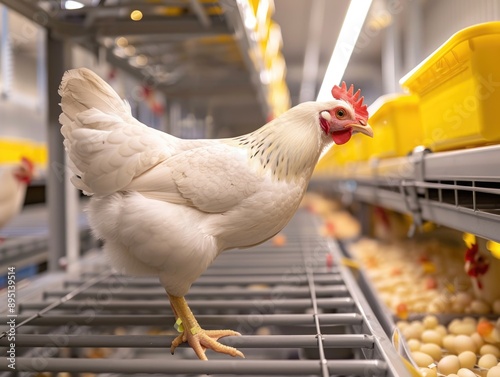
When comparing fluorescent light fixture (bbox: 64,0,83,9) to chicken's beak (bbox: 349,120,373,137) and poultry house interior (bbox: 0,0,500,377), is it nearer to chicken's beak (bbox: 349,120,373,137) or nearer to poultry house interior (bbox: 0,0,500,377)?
poultry house interior (bbox: 0,0,500,377)

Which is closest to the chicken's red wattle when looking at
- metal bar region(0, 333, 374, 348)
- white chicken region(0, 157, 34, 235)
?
metal bar region(0, 333, 374, 348)

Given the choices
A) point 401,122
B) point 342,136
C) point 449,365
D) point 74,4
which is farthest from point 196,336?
point 401,122

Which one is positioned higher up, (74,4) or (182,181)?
(74,4)

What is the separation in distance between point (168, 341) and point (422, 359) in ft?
2.31

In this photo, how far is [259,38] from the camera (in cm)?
233

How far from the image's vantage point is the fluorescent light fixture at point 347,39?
137 centimetres

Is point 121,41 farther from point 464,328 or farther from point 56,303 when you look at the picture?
point 464,328

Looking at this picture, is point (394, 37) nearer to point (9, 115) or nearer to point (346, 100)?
point (346, 100)

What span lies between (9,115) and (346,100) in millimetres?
5037

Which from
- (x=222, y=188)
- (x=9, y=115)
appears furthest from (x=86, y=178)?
(x=9, y=115)

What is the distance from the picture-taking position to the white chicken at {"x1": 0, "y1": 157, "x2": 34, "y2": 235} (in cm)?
271

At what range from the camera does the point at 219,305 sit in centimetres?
139

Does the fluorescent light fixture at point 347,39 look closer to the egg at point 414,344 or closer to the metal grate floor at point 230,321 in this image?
the metal grate floor at point 230,321

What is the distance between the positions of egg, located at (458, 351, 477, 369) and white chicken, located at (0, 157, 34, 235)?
244cm
